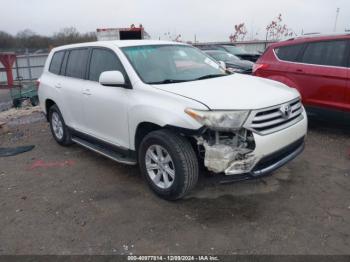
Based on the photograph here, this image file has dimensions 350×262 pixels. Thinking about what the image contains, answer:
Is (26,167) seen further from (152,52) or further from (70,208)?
(152,52)

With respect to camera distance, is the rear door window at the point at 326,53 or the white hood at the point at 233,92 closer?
the white hood at the point at 233,92

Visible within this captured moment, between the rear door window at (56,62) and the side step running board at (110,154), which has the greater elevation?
the rear door window at (56,62)

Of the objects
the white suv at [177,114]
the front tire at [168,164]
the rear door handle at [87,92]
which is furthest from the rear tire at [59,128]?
the front tire at [168,164]

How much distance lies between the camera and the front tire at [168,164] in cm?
349

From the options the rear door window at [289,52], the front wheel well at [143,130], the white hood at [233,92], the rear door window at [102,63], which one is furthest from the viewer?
the rear door window at [289,52]

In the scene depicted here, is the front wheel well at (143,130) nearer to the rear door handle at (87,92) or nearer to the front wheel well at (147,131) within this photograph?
the front wheel well at (147,131)

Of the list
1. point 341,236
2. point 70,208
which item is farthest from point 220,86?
point 70,208

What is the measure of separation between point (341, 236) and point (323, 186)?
109cm

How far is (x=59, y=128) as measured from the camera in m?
6.06

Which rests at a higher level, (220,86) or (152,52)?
(152,52)

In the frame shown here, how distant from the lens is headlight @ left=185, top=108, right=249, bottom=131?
3.27 metres

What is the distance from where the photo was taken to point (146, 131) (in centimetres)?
403

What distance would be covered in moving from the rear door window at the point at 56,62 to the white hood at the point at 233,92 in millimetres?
2728

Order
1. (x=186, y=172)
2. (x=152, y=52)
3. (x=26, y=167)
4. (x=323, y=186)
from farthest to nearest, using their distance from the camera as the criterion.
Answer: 1. (x=26, y=167)
2. (x=152, y=52)
3. (x=323, y=186)
4. (x=186, y=172)
